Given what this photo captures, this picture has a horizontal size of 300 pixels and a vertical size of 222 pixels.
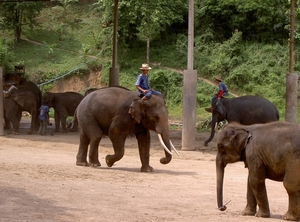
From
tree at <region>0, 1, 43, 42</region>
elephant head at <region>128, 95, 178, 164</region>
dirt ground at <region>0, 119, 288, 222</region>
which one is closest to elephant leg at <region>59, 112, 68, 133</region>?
dirt ground at <region>0, 119, 288, 222</region>

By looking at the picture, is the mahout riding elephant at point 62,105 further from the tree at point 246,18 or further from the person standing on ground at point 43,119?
the tree at point 246,18

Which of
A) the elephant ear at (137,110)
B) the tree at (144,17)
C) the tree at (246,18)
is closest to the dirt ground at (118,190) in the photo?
the elephant ear at (137,110)

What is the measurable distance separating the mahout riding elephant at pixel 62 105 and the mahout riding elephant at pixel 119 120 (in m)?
8.04

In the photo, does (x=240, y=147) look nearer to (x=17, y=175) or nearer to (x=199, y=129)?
(x=17, y=175)

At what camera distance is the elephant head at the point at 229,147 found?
893 centimetres

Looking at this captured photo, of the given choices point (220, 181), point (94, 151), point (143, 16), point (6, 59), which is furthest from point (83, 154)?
point (6, 59)

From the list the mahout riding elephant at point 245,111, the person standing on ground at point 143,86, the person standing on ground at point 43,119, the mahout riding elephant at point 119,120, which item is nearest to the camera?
the mahout riding elephant at point 119,120

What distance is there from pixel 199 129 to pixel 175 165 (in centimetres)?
846

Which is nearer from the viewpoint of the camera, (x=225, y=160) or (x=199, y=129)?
(x=225, y=160)

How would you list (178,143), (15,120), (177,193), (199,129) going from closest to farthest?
(177,193), (178,143), (15,120), (199,129)

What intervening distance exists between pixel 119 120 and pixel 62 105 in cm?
924

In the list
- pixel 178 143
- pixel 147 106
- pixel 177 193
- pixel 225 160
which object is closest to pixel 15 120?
pixel 178 143

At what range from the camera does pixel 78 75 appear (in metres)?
36.5

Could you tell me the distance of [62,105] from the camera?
73.6ft
